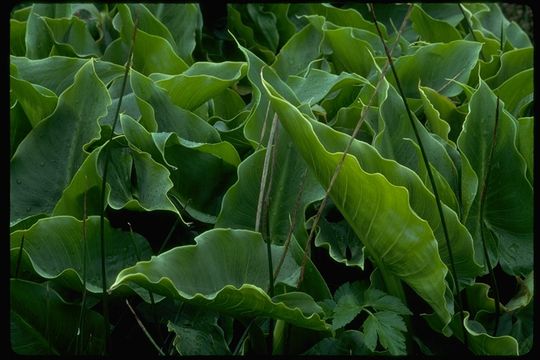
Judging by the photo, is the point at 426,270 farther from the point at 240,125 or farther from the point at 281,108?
the point at 240,125

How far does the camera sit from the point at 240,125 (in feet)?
4.86

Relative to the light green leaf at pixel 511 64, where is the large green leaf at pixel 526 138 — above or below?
above

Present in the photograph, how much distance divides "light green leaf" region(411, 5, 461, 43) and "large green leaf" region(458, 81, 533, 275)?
64 cm

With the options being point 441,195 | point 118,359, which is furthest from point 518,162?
point 118,359

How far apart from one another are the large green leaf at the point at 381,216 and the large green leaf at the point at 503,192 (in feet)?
0.66

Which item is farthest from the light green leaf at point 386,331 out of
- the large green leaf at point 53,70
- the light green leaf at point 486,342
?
the large green leaf at point 53,70

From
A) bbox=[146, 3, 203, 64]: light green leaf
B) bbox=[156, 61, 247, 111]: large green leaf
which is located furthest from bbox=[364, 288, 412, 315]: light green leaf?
bbox=[146, 3, 203, 64]: light green leaf

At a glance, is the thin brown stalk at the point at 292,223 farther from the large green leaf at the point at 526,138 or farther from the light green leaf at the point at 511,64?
the light green leaf at the point at 511,64

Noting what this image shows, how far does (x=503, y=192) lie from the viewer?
1.36 metres

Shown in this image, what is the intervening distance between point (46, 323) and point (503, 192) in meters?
0.73

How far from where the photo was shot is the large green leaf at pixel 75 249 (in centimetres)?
123

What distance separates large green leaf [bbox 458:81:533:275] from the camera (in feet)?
4.42

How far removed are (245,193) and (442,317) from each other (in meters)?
0.35

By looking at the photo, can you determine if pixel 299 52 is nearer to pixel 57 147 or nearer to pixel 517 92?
pixel 517 92
